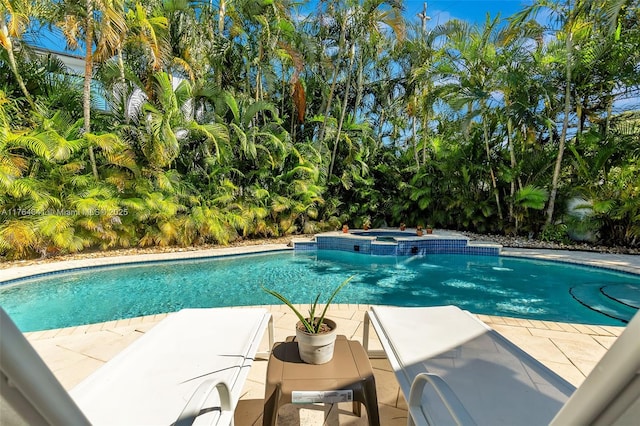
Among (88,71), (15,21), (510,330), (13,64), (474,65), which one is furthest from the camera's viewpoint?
(474,65)

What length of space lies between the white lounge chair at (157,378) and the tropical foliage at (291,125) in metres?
7.35

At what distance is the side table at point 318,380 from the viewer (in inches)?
61.2

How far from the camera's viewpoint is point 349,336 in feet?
10.7

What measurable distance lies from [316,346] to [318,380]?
169mm

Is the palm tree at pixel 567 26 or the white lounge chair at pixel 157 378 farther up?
the palm tree at pixel 567 26

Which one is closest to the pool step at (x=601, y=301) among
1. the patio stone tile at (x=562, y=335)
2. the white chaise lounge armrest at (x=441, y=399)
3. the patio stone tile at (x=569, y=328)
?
the patio stone tile at (x=569, y=328)

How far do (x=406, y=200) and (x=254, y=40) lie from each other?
890 centimetres

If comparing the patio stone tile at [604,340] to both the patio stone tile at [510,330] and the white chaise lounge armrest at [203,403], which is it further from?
the white chaise lounge armrest at [203,403]

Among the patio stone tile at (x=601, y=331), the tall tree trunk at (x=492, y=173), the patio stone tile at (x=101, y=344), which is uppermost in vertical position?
the tall tree trunk at (x=492, y=173)

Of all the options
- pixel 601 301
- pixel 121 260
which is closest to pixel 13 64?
pixel 121 260

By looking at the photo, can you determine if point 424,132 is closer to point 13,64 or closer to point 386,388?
point 386,388

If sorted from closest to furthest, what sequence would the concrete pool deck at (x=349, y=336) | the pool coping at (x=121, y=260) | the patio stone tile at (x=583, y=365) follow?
the concrete pool deck at (x=349, y=336), the patio stone tile at (x=583, y=365), the pool coping at (x=121, y=260)

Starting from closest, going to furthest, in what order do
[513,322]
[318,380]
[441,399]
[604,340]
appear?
[441,399] → [318,380] → [604,340] → [513,322]

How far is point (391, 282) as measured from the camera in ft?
21.8
